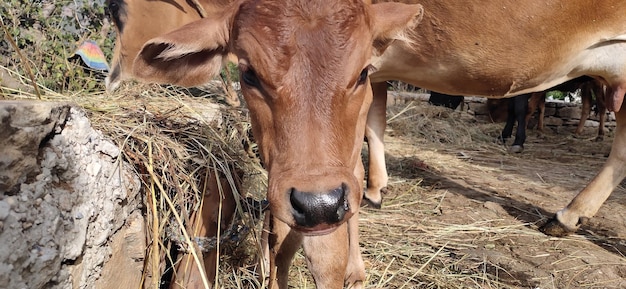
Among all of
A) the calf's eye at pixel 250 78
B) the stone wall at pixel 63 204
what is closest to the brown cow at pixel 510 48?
the calf's eye at pixel 250 78

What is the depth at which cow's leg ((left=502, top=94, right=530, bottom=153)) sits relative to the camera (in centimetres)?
772

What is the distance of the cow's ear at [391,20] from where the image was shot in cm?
206

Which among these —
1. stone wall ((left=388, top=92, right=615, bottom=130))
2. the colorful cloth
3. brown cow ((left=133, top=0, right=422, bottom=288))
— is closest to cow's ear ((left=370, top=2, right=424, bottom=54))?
brown cow ((left=133, top=0, right=422, bottom=288))

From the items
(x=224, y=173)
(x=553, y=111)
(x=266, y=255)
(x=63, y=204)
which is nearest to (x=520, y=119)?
(x=553, y=111)


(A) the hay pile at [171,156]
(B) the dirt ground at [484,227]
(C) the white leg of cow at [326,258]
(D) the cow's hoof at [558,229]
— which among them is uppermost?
(A) the hay pile at [171,156]

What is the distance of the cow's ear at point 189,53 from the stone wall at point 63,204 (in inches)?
14.5

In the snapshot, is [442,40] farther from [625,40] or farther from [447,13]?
[625,40]

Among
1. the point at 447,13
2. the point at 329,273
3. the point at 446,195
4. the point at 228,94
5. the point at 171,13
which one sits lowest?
the point at 446,195

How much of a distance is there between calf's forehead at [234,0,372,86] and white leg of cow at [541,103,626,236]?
102 inches

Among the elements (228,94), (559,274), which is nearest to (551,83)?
(559,274)

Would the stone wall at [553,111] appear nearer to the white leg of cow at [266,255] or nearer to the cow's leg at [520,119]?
the cow's leg at [520,119]

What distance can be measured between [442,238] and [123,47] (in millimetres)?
2684

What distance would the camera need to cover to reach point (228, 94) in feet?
13.5

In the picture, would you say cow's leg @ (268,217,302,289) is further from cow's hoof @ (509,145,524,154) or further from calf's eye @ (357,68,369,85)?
cow's hoof @ (509,145,524,154)
